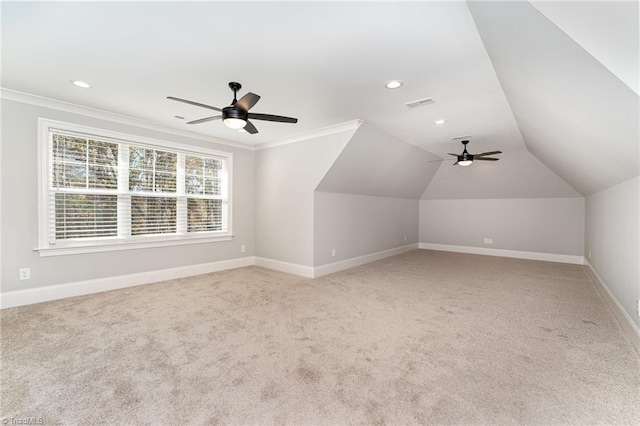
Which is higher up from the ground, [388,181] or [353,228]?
[388,181]

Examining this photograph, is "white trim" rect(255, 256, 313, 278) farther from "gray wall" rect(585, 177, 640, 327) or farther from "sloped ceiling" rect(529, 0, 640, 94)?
"sloped ceiling" rect(529, 0, 640, 94)

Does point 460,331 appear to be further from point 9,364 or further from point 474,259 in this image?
point 474,259

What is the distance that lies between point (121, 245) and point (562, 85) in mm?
5192

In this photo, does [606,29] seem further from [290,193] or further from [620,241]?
[290,193]

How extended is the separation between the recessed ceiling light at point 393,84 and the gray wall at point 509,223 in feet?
19.0

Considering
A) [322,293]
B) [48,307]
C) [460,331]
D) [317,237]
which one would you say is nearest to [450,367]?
[460,331]

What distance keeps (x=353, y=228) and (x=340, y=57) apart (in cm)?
376

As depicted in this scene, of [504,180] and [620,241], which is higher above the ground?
[504,180]

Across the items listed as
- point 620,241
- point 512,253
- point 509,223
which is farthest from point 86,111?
point 512,253

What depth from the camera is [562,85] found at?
1961mm

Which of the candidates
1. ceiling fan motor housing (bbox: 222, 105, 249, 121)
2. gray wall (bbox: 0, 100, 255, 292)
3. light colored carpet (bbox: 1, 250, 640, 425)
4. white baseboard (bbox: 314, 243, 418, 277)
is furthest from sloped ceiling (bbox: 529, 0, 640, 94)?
gray wall (bbox: 0, 100, 255, 292)

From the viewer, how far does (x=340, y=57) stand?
7.93ft

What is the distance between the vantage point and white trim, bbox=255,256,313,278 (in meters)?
4.94

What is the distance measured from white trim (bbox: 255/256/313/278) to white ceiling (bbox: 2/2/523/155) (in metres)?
2.54
